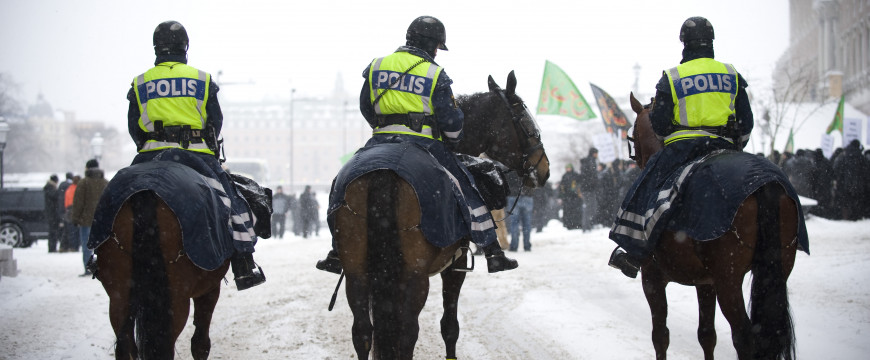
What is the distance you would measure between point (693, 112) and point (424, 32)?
1.92m

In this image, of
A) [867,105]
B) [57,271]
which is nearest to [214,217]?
[57,271]

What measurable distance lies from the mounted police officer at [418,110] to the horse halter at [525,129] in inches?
48.7

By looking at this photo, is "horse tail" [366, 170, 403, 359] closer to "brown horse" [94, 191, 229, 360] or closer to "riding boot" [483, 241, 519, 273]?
"brown horse" [94, 191, 229, 360]

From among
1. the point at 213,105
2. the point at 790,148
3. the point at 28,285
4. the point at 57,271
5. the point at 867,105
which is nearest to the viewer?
the point at 213,105

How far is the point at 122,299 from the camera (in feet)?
14.0

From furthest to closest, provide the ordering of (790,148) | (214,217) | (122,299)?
(790,148) < (214,217) < (122,299)

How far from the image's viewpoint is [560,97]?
20984 mm

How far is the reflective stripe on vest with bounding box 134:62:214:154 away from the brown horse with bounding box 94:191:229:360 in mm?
817

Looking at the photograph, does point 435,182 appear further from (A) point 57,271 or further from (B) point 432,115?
(A) point 57,271

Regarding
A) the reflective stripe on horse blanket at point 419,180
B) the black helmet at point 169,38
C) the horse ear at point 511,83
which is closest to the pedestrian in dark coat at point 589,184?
the horse ear at point 511,83

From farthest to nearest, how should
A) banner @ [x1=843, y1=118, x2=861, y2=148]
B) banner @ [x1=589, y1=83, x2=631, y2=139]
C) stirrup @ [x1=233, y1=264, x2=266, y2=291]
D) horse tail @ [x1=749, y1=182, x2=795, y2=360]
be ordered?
banner @ [x1=843, y1=118, x2=861, y2=148]
banner @ [x1=589, y1=83, x2=631, y2=139]
stirrup @ [x1=233, y1=264, x2=266, y2=291]
horse tail @ [x1=749, y1=182, x2=795, y2=360]

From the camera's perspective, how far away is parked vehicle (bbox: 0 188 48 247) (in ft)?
73.9

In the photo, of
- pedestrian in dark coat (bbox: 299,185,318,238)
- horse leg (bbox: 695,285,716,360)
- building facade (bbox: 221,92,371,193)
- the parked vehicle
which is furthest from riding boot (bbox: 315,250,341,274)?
building facade (bbox: 221,92,371,193)

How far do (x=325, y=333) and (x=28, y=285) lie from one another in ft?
21.7
